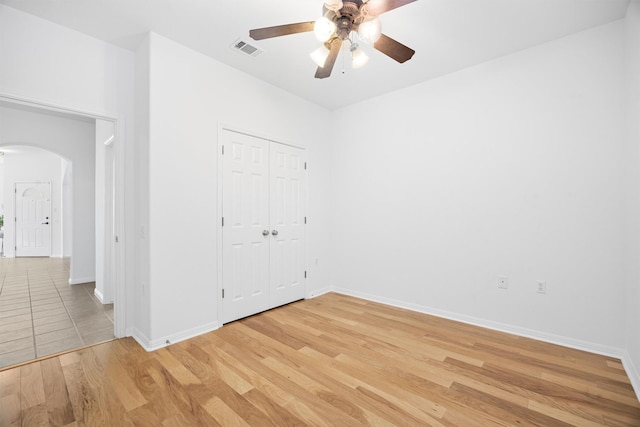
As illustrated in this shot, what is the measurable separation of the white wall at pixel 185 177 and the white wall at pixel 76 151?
3.33 meters

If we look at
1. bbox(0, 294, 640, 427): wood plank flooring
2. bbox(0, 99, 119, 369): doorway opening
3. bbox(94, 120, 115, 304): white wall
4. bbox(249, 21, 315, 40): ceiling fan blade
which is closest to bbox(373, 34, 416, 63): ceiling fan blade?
bbox(249, 21, 315, 40): ceiling fan blade

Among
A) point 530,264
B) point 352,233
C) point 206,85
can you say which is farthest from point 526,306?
point 206,85

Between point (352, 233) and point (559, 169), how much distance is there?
2.44 meters

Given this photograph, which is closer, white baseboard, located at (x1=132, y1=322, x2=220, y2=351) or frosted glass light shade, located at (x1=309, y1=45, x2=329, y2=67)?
frosted glass light shade, located at (x1=309, y1=45, x2=329, y2=67)

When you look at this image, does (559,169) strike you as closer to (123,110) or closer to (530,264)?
(530,264)

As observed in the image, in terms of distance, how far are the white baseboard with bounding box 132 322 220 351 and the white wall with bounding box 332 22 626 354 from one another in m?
2.11

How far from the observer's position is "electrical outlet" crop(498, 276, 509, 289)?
2.86 m

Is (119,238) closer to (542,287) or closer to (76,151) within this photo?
(76,151)

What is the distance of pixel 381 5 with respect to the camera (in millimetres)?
1600

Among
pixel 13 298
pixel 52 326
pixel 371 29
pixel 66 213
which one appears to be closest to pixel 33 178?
pixel 66 213

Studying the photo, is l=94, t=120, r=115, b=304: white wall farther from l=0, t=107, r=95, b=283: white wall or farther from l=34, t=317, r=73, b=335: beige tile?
l=0, t=107, r=95, b=283: white wall

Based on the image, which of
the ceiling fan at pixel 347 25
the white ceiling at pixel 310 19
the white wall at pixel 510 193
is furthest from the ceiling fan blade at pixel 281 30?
the white wall at pixel 510 193

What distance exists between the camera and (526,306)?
274 cm

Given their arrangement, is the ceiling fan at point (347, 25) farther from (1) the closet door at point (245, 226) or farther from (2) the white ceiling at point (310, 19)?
(1) the closet door at point (245, 226)
